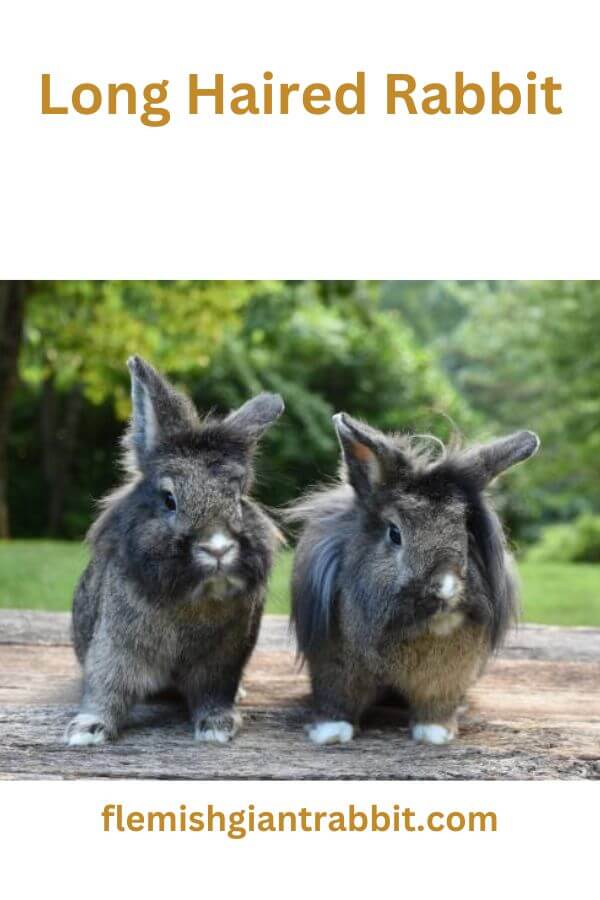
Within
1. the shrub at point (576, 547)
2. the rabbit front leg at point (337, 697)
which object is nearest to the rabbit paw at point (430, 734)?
the rabbit front leg at point (337, 697)

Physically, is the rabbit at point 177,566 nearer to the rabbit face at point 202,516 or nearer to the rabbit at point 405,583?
the rabbit face at point 202,516

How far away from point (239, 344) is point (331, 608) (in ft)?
35.7

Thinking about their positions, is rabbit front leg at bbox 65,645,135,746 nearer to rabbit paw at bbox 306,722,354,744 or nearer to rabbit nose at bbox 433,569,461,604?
rabbit paw at bbox 306,722,354,744

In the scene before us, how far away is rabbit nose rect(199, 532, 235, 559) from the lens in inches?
164

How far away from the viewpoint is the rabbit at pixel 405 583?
14.0 feet

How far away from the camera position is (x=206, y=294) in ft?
39.7

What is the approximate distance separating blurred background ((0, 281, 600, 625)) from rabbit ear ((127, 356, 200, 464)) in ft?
21.1

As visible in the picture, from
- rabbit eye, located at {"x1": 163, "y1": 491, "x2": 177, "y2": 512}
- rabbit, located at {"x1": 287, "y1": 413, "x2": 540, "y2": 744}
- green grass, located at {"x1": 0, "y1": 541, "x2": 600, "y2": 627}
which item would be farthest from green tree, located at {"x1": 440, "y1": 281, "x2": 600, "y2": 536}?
rabbit eye, located at {"x1": 163, "y1": 491, "x2": 177, "y2": 512}

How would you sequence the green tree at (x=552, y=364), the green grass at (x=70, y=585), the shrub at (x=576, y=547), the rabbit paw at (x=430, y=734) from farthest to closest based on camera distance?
1. the shrub at (x=576, y=547)
2. the green tree at (x=552, y=364)
3. the green grass at (x=70, y=585)
4. the rabbit paw at (x=430, y=734)

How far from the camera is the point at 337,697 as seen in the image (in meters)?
4.68

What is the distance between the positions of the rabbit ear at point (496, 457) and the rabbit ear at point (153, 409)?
1166 mm

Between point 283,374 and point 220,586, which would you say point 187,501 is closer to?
point 220,586

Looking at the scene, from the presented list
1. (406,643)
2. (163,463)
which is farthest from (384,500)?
Result: (163,463)
